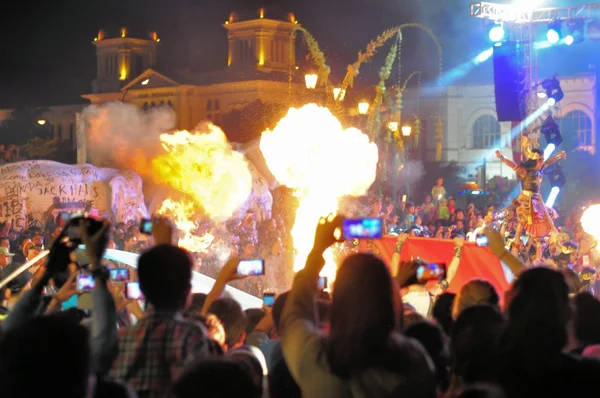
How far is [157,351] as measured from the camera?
4.38 m

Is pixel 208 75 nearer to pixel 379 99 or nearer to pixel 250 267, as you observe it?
pixel 379 99

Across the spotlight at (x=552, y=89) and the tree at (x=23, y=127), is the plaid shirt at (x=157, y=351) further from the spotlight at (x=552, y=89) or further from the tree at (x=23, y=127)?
the tree at (x=23, y=127)

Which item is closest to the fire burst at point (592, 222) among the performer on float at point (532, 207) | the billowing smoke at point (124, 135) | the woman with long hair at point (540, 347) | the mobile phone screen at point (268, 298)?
the performer on float at point (532, 207)

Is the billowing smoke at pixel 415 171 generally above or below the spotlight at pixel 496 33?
below

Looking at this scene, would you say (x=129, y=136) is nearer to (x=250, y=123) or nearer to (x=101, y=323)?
(x=250, y=123)

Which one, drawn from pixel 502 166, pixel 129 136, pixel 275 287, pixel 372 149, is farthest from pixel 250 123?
pixel 275 287

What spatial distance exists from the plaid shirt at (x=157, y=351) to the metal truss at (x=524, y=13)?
52.0 ft

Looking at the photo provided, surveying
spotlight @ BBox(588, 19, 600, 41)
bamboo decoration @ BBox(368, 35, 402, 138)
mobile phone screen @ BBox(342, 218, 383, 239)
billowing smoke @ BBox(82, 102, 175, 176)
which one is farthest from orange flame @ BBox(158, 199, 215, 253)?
mobile phone screen @ BBox(342, 218, 383, 239)

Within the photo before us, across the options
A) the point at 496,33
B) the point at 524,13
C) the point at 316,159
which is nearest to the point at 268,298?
the point at 316,159

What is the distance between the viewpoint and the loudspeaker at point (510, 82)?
19844 mm

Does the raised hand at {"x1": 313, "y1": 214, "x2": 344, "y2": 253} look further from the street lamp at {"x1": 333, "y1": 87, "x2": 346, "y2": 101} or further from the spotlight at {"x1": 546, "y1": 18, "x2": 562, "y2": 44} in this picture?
the street lamp at {"x1": 333, "y1": 87, "x2": 346, "y2": 101}

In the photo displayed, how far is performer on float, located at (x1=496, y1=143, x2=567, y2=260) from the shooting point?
56.0 ft

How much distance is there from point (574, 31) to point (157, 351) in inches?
651

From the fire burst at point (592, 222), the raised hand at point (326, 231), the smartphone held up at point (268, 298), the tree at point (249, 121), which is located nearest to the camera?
the raised hand at point (326, 231)
